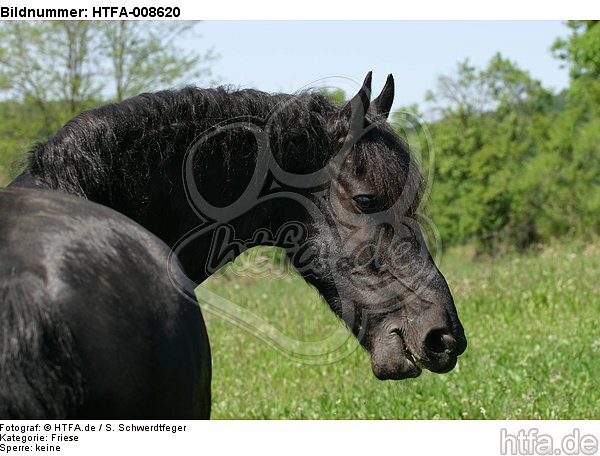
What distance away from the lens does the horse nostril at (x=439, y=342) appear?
3531mm

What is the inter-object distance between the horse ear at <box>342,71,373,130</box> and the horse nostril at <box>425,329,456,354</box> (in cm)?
99

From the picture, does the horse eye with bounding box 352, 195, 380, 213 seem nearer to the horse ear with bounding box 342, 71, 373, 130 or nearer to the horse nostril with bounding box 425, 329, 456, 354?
the horse ear with bounding box 342, 71, 373, 130

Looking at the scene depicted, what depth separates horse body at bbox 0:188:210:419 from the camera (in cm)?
219

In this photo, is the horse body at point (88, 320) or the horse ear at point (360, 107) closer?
the horse body at point (88, 320)

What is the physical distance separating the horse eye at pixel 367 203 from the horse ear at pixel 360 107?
1.08 ft

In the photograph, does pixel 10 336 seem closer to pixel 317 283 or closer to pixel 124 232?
pixel 124 232

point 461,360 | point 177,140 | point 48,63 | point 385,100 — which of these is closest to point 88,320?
point 177,140

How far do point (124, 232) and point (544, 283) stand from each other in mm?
9578

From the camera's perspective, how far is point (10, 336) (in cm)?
217

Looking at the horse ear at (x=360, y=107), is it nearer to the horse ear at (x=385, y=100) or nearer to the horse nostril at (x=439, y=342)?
the horse ear at (x=385, y=100)

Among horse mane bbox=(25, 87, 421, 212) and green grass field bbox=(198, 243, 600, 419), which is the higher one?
horse mane bbox=(25, 87, 421, 212)

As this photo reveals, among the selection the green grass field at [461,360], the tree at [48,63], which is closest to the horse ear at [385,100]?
the green grass field at [461,360]

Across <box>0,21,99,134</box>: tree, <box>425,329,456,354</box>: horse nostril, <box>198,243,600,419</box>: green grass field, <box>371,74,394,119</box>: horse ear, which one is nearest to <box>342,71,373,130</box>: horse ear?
<box>371,74,394,119</box>: horse ear

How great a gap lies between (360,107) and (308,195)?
1.54ft
